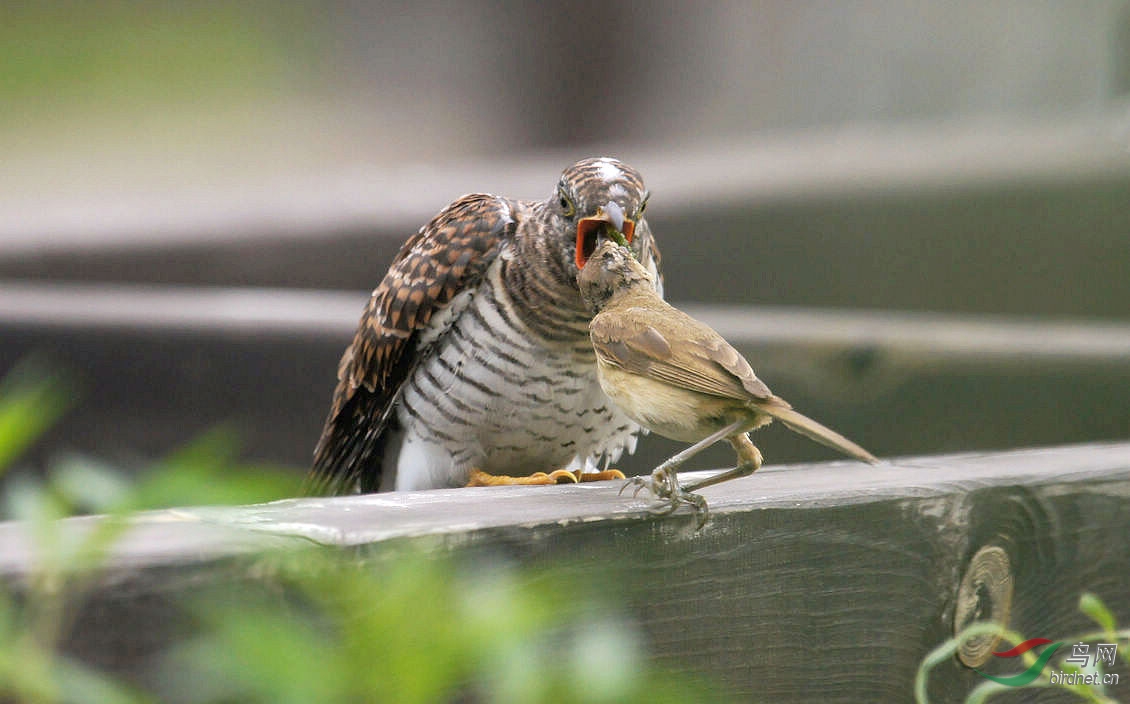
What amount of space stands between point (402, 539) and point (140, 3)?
8533 mm

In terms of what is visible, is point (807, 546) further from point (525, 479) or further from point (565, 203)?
point (565, 203)

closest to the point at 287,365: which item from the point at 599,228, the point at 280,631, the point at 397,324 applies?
the point at 397,324

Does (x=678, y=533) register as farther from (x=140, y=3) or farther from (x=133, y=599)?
(x=140, y=3)

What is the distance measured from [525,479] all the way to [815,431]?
91 centimetres

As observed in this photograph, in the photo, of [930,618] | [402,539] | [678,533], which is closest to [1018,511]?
[930,618]

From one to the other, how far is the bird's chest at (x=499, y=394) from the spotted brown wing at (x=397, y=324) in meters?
0.04

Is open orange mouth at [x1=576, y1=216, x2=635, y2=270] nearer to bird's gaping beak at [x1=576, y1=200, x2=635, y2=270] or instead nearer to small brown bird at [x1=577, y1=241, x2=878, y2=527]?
bird's gaping beak at [x1=576, y1=200, x2=635, y2=270]

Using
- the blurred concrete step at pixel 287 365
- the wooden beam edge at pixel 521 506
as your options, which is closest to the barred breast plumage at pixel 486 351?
the wooden beam edge at pixel 521 506

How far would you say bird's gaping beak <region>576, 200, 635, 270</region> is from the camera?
7.29 feet

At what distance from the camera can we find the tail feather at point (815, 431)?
1.49 meters

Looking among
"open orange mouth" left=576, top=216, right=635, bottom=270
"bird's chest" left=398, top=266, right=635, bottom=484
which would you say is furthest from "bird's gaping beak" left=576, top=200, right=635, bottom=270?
"bird's chest" left=398, top=266, right=635, bottom=484

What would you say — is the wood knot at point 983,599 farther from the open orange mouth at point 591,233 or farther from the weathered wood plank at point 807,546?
the open orange mouth at point 591,233

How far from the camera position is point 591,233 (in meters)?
2.32

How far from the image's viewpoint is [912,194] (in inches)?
165
